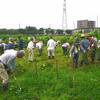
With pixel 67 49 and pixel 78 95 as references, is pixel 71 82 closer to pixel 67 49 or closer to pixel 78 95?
pixel 78 95

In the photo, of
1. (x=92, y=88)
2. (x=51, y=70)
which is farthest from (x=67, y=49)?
(x=92, y=88)

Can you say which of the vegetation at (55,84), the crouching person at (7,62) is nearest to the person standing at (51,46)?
the vegetation at (55,84)

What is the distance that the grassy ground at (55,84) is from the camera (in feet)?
40.3

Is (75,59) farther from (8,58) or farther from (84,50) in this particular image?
(8,58)

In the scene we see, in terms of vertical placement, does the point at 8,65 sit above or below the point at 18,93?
above

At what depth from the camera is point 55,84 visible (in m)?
13.7

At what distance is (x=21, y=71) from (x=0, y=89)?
3905mm

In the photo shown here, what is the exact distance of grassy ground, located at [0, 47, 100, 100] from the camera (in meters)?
12.3

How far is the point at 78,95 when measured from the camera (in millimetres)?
12117

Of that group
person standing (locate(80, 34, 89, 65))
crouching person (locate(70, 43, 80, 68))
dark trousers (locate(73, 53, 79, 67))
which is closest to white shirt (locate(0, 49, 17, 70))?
crouching person (locate(70, 43, 80, 68))

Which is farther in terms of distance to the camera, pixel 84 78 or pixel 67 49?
pixel 67 49

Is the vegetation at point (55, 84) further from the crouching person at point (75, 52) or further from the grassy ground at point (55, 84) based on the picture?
the crouching person at point (75, 52)

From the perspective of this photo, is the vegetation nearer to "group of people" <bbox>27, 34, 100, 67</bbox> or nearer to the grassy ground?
the grassy ground

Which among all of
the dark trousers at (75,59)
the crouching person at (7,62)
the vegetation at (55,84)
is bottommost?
the vegetation at (55,84)
